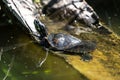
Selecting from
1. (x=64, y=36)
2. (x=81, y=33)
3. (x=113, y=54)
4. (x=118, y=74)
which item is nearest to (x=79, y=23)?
(x=81, y=33)

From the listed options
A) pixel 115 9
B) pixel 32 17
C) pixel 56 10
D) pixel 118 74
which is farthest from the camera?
pixel 115 9

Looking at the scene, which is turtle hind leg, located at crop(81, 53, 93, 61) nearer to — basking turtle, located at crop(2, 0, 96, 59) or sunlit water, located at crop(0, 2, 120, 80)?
basking turtle, located at crop(2, 0, 96, 59)

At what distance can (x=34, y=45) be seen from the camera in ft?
17.6

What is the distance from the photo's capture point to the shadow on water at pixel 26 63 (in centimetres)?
470

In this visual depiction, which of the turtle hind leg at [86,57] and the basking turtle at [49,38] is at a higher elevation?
the basking turtle at [49,38]

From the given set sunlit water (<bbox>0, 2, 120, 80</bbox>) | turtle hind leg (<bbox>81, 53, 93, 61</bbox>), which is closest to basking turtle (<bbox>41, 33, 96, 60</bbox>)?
turtle hind leg (<bbox>81, 53, 93, 61</bbox>)

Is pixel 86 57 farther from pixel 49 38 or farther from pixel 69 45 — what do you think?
pixel 49 38

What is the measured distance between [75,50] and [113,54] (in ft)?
1.89

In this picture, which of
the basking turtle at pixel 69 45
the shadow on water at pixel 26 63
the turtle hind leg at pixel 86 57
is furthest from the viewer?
the basking turtle at pixel 69 45

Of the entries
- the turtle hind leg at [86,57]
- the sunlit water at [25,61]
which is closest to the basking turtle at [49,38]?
the turtle hind leg at [86,57]

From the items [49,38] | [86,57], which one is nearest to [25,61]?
[49,38]

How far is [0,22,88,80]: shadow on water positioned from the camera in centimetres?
470

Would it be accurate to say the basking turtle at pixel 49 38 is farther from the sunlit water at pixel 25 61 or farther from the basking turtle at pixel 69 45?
the sunlit water at pixel 25 61

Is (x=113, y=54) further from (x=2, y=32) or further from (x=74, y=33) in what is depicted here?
(x=2, y=32)
